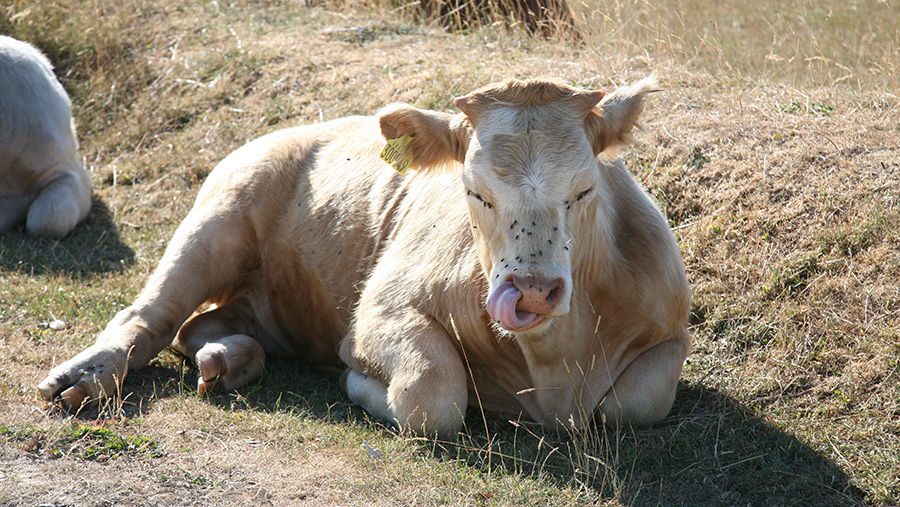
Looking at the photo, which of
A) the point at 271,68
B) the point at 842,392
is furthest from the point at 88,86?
the point at 842,392

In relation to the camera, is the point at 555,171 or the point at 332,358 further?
the point at 332,358

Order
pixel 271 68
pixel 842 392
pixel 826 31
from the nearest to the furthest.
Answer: pixel 842 392
pixel 271 68
pixel 826 31

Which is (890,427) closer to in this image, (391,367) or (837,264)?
(837,264)

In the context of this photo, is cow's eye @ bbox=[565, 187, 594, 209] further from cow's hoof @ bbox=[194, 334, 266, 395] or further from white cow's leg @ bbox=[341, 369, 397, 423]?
cow's hoof @ bbox=[194, 334, 266, 395]

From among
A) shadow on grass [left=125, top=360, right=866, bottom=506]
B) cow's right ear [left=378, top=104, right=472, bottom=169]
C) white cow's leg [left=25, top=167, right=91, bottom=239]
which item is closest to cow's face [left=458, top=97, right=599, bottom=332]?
cow's right ear [left=378, top=104, right=472, bottom=169]

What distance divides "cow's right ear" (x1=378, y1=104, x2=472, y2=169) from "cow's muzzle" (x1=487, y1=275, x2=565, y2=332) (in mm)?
1030

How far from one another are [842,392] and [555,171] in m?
2.03

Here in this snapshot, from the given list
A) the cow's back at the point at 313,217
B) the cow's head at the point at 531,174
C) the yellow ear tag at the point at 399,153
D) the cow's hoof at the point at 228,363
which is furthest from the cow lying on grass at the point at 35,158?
the cow's head at the point at 531,174

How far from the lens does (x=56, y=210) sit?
7633 millimetres

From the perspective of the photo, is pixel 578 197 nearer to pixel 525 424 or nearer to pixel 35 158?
pixel 525 424

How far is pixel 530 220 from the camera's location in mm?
3781

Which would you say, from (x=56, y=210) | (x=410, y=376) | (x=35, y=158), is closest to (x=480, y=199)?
(x=410, y=376)

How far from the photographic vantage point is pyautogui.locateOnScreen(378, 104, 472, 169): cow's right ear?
4.46 metres

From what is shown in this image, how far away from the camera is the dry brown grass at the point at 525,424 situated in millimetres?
3920
